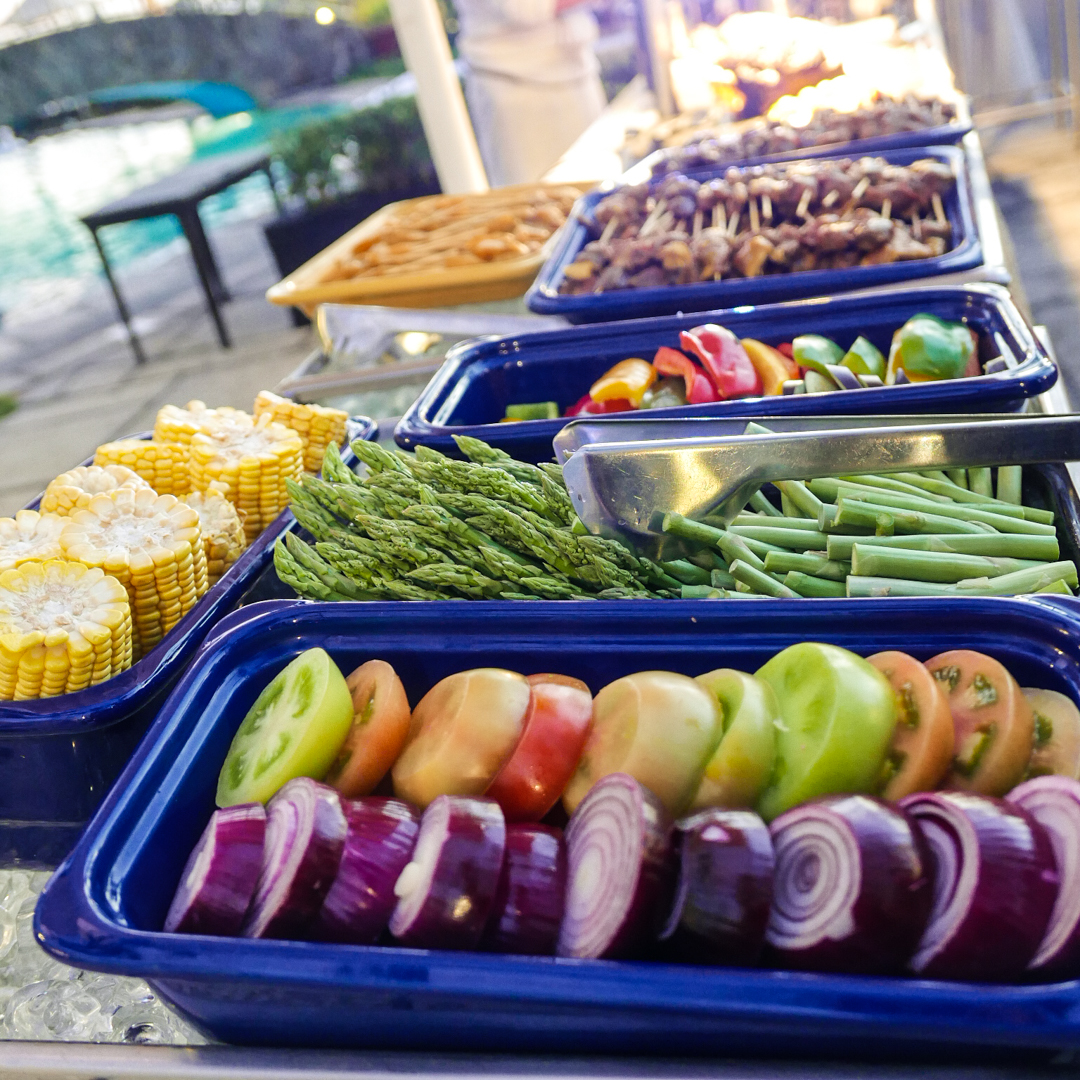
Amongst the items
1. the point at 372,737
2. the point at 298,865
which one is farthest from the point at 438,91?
the point at 298,865

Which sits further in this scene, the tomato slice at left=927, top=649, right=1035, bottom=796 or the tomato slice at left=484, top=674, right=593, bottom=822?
the tomato slice at left=484, top=674, right=593, bottom=822

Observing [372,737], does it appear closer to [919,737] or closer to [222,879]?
[222,879]

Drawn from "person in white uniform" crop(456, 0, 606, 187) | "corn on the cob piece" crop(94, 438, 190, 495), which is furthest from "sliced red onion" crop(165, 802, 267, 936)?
"person in white uniform" crop(456, 0, 606, 187)

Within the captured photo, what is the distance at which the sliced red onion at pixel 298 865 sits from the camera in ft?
3.36

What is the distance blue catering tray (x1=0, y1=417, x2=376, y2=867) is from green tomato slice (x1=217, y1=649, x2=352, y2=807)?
1.03ft

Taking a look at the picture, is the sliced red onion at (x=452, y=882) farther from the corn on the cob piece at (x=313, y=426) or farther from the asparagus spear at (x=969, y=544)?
the corn on the cob piece at (x=313, y=426)

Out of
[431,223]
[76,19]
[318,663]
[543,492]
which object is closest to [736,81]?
[431,223]

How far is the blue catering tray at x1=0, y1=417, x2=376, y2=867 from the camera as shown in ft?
4.96

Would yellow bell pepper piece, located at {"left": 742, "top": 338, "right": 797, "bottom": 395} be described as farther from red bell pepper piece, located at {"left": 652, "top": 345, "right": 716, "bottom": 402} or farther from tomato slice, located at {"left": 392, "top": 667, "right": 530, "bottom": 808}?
tomato slice, located at {"left": 392, "top": 667, "right": 530, "bottom": 808}

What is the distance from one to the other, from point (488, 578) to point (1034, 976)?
37.2 inches

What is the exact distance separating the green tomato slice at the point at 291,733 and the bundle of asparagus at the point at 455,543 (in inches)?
11.7

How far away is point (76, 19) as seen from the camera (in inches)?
906

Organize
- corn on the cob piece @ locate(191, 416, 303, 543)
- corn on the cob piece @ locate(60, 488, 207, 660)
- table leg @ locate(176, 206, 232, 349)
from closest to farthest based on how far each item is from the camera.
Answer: corn on the cob piece @ locate(60, 488, 207, 660) → corn on the cob piece @ locate(191, 416, 303, 543) → table leg @ locate(176, 206, 232, 349)

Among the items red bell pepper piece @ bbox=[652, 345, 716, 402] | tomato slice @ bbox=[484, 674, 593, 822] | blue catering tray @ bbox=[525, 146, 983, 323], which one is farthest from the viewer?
blue catering tray @ bbox=[525, 146, 983, 323]
